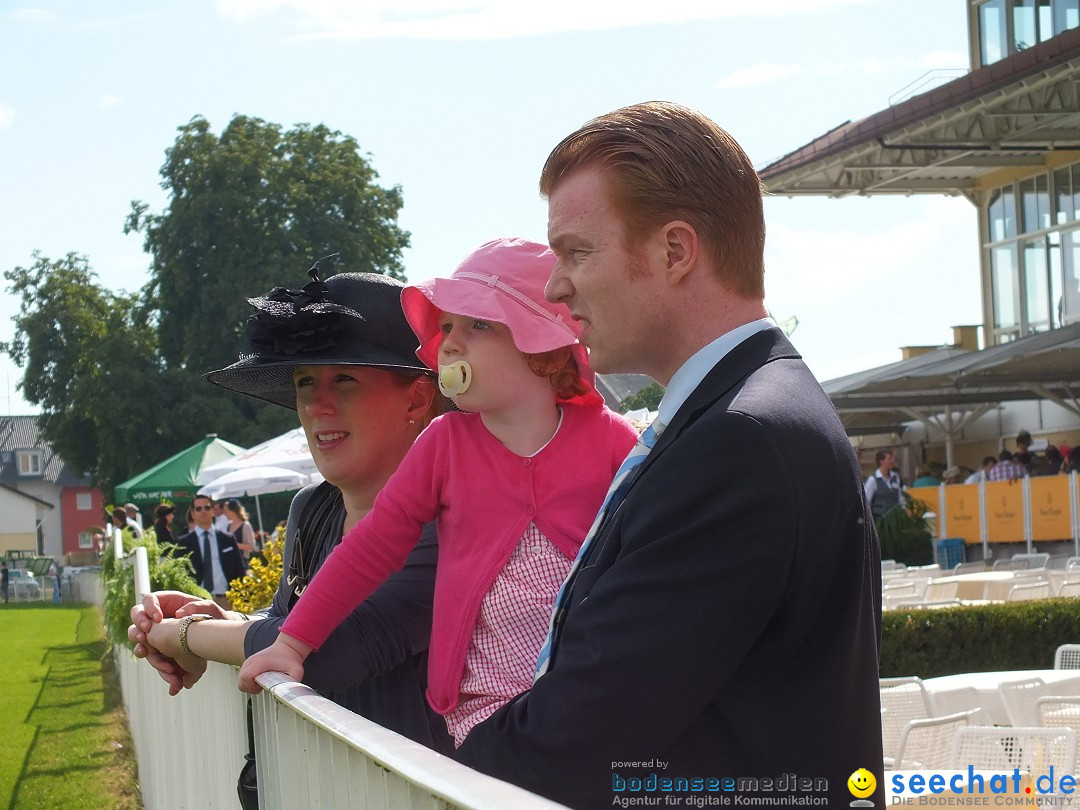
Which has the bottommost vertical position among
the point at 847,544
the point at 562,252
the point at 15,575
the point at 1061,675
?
the point at 15,575

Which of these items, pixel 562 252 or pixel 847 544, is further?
pixel 562 252

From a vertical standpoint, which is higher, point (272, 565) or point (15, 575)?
point (272, 565)

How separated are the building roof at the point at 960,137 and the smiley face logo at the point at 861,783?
22625mm

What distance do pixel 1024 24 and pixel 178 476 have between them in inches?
795

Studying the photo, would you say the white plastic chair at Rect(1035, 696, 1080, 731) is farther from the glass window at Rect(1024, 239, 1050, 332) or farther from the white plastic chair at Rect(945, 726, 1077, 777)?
the glass window at Rect(1024, 239, 1050, 332)

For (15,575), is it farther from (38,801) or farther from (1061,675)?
(1061,675)

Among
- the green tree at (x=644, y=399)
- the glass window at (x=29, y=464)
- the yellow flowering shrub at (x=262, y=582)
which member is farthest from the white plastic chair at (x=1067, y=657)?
the glass window at (x=29, y=464)

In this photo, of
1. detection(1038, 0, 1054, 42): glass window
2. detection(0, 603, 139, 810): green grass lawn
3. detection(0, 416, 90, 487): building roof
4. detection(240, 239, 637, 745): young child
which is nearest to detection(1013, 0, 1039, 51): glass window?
detection(1038, 0, 1054, 42): glass window

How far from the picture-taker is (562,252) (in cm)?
197

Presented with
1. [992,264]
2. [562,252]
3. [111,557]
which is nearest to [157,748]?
[562,252]

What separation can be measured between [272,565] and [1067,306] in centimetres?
2272

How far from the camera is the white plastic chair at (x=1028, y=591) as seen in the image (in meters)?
12.9

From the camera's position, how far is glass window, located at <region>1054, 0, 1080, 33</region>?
28.9 m

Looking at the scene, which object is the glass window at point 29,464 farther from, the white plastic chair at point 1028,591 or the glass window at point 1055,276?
the white plastic chair at point 1028,591
